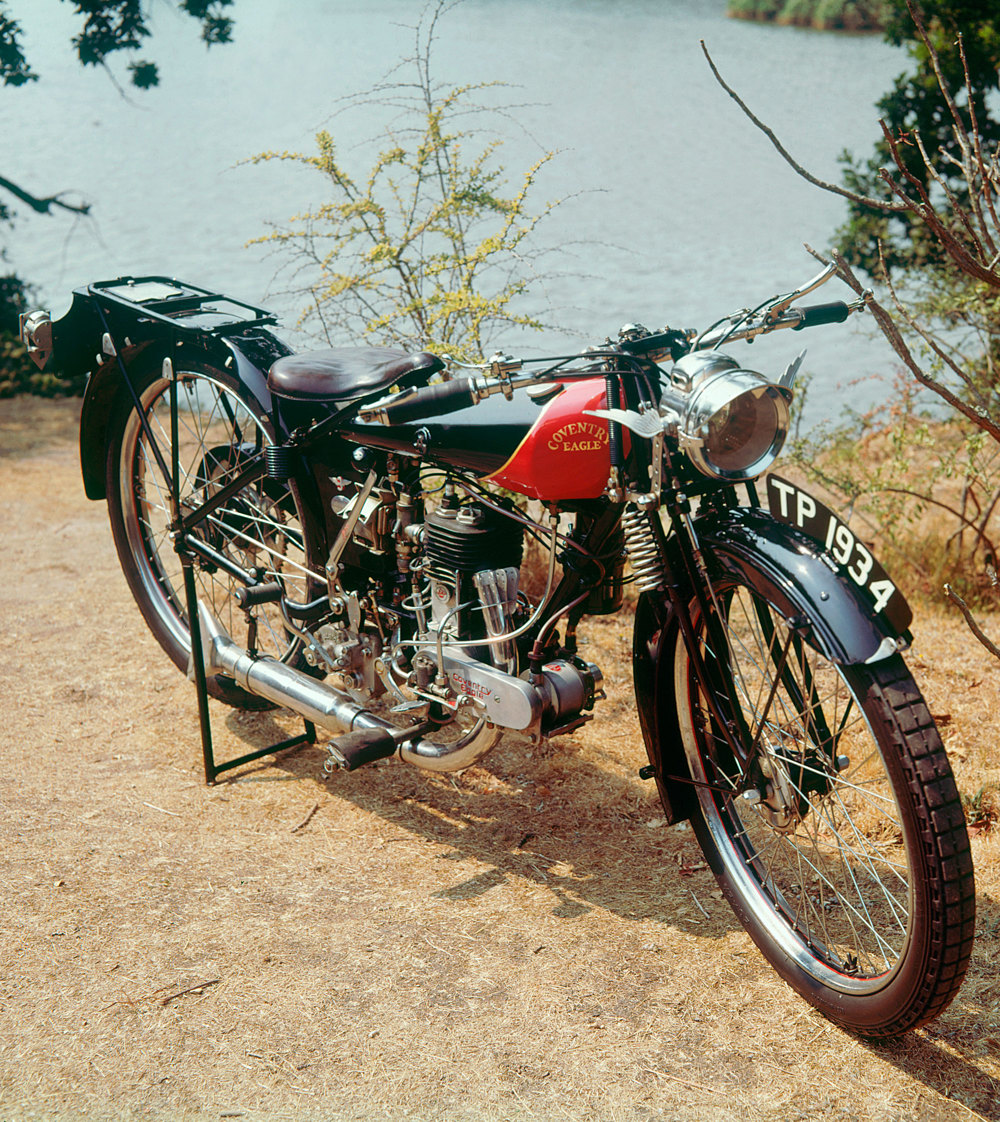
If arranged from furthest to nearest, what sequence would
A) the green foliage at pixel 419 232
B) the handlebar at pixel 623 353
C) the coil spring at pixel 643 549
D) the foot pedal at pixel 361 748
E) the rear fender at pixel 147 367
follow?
the green foliage at pixel 419 232 → the rear fender at pixel 147 367 → the foot pedal at pixel 361 748 → the coil spring at pixel 643 549 → the handlebar at pixel 623 353

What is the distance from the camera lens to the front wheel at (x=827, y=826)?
207cm

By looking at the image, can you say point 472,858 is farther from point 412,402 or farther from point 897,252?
point 897,252

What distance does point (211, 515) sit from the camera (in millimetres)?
3600

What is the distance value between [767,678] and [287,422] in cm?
151

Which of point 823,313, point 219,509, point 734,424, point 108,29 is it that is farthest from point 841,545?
point 108,29

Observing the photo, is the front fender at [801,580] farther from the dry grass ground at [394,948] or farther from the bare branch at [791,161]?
the dry grass ground at [394,948]

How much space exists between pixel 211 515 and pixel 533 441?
4.77ft

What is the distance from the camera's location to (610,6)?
21.4 metres

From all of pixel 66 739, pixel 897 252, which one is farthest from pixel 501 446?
pixel 897 252

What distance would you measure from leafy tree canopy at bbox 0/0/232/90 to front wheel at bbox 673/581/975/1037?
626 centimetres

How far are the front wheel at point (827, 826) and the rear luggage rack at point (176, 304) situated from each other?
1.68 metres

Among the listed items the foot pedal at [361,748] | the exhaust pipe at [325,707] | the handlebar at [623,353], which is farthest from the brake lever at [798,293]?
the foot pedal at [361,748]

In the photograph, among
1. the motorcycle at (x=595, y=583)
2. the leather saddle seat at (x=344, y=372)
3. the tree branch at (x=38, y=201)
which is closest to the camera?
the motorcycle at (x=595, y=583)

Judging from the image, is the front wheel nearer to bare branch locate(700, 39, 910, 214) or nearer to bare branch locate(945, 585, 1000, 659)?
bare branch locate(945, 585, 1000, 659)
